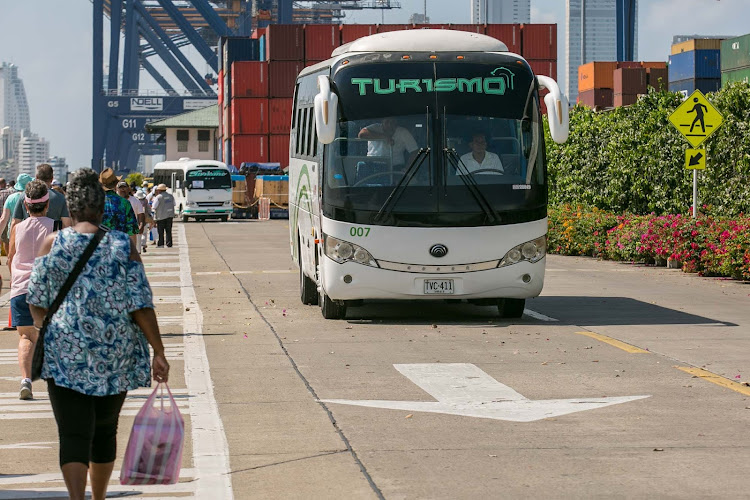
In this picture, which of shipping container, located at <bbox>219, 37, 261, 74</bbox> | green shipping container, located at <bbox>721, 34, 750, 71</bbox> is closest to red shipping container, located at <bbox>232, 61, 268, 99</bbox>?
shipping container, located at <bbox>219, 37, 261, 74</bbox>

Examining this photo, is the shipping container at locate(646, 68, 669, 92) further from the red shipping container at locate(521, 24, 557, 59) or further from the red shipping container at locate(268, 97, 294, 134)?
the red shipping container at locate(268, 97, 294, 134)

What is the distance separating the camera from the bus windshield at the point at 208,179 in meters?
64.2

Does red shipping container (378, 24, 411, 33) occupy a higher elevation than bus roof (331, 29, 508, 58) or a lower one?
higher

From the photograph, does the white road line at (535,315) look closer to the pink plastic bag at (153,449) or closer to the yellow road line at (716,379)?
the yellow road line at (716,379)

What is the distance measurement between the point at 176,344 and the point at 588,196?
19.2m

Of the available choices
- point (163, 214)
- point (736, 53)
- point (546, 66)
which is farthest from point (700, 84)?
point (163, 214)

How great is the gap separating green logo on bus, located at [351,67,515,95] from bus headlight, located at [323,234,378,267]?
1703 mm

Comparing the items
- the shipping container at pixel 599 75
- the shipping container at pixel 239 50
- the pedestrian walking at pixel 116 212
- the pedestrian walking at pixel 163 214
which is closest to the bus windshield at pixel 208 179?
the pedestrian walking at pixel 163 214

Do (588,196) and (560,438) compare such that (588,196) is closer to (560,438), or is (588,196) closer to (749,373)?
(749,373)

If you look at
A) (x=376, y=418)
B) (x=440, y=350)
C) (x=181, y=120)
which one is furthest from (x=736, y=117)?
(x=181, y=120)

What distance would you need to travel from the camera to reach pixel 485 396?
10.2 meters

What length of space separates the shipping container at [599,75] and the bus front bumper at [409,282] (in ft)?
275

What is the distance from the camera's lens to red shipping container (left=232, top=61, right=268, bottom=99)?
278 feet

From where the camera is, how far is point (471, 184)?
49.3 ft
